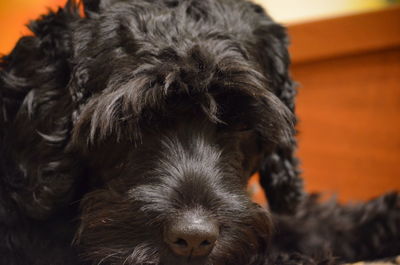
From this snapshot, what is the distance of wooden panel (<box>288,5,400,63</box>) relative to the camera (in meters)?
3.98

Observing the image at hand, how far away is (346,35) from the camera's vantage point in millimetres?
4145

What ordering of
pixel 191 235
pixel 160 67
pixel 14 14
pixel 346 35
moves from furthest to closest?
pixel 14 14, pixel 346 35, pixel 160 67, pixel 191 235

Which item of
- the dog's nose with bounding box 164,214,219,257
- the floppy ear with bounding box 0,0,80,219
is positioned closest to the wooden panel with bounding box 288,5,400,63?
the floppy ear with bounding box 0,0,80,219

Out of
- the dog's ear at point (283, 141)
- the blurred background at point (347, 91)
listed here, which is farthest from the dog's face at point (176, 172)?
the blurred background at point (347, 91)

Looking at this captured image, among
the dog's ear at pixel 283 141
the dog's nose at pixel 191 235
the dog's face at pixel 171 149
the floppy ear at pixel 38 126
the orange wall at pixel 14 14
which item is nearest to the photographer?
the dog's nose at pixel 191 235

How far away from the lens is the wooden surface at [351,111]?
405cm

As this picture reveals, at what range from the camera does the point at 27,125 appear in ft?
7.05

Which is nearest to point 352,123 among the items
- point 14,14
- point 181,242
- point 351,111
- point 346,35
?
point 351,111

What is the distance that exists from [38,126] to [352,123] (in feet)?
8.67

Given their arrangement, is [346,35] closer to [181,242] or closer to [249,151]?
[249,151]

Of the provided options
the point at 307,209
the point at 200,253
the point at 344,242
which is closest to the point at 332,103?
the point at 307,209

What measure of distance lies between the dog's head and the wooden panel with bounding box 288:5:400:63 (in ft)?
6.41

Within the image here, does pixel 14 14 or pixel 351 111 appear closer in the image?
pixel 351 111

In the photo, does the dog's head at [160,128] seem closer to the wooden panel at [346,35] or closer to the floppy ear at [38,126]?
the floppy ear at [38,126]
